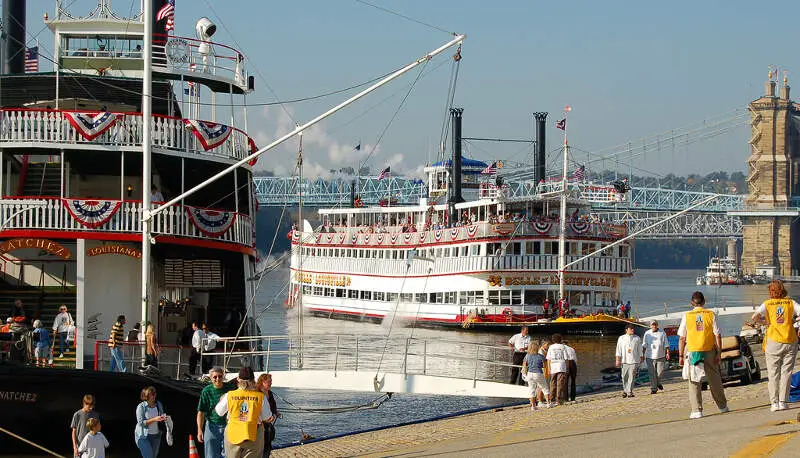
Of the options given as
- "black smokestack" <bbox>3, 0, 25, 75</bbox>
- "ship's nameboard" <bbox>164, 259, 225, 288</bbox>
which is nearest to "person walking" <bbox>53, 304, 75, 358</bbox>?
"ship's nameboard" <bbox>164, 259, 225, 288</bbox>

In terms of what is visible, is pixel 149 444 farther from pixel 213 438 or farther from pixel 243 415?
pixel 243 415

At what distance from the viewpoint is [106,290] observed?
70.8 ft

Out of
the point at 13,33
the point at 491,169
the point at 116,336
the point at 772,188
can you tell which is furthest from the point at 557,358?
the point at 772,188

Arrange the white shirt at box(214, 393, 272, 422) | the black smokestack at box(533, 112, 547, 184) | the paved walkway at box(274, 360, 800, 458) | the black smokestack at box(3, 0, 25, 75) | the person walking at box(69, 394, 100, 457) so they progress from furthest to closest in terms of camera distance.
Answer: the black smokestack at box(533, 112, 547, 184) < the black smokestack at box(3, 0, 25, 75) < the person walking at box(69, 394, 100, 457) < the paved walkway at box(274, 360, 800, 458) < the white shirt at box(214, 393, 272, 422)

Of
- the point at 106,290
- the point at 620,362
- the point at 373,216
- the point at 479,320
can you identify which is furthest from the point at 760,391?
the point at 373,216

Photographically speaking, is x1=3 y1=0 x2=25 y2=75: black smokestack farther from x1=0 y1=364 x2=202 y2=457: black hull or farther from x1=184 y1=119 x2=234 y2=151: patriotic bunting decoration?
x1=0 y1=364 x2=202 y2=457: black hull

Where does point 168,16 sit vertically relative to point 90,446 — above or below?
above

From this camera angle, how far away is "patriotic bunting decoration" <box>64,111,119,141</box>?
20781mm

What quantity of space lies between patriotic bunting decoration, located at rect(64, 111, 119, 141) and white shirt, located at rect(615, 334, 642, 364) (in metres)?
10.1

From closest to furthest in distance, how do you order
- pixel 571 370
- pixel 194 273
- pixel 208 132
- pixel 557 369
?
1. pixel 557 369
2. pixel 208 132
3. pixel 194 273
4. pixel 571 370

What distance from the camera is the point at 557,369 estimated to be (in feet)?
70.0

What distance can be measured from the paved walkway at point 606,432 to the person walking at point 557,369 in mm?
417

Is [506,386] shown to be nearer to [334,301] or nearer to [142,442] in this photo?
[142,442]

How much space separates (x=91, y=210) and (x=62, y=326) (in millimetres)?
2088
